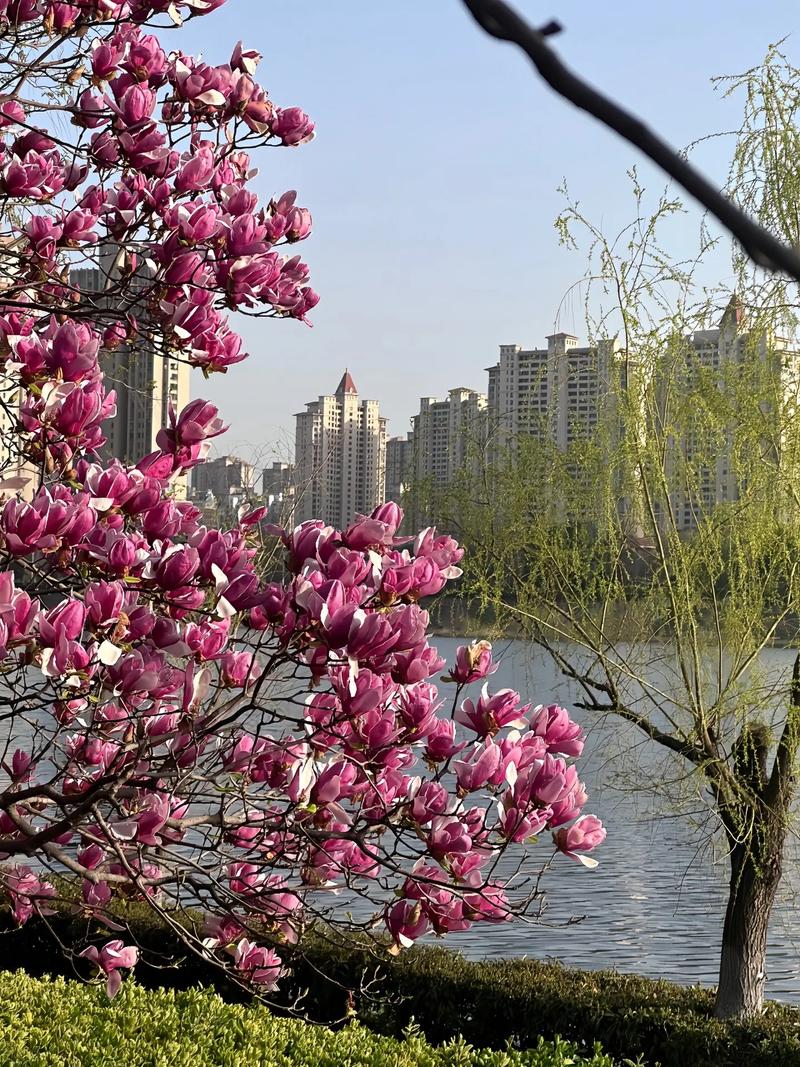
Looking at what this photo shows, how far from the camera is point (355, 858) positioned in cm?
256

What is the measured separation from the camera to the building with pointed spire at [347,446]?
79.9 ft

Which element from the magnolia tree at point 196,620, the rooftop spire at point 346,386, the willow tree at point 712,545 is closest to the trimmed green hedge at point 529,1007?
the willow tree at point 712,545

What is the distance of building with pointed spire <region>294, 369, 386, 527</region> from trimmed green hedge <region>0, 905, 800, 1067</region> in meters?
12.1

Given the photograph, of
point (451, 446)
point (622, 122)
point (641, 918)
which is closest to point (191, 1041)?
point (622, 122)

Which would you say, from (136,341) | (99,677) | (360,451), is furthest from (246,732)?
(360,451)

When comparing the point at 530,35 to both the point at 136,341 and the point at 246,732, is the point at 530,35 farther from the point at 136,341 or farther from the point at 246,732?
the point at 136,341

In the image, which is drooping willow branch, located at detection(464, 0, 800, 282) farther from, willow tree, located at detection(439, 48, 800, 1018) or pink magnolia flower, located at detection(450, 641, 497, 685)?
willow tree, located at detection(439, 48, 800, 1018)

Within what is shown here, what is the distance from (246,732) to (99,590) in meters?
0.55

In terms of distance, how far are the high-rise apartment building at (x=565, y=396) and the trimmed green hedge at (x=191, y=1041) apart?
3.72 m

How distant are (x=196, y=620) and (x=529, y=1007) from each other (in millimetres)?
4538

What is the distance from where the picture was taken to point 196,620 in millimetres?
2371

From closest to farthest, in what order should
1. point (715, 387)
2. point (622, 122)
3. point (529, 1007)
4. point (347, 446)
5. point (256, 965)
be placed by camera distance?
1. point (622, 122)
2. point (256, 965)
3. point (529, 1007)
4. point (715, 387)
5. point (347, 446)

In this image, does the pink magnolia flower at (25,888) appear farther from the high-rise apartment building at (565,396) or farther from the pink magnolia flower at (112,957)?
the high-rise apartment building at (565,396)

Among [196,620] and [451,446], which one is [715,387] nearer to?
[451,446]
